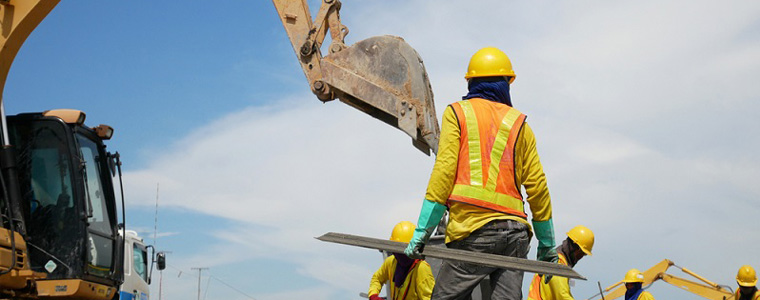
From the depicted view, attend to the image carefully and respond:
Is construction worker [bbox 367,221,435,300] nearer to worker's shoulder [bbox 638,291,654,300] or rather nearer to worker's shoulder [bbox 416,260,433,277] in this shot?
worker's shoulder [bbox 416,260,433,277]

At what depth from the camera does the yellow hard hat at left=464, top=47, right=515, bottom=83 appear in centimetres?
526

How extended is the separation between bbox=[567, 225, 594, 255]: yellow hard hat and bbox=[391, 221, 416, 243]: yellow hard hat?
1840 millimetres

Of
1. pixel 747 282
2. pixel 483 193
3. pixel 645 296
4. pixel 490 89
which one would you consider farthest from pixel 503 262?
pixel 747 282

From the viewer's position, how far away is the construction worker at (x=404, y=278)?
8695 mm

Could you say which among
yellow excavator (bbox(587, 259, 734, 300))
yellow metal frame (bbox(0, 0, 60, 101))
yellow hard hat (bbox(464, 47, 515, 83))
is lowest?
yellow excavator (bbox(587, 259, 734, 300))

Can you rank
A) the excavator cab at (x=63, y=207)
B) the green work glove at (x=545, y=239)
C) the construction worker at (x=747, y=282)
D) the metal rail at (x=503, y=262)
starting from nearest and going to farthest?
the metal rail at (x=503, y=262) → the green work glove at (x=545, y=239) → the excavator cab at (x=63, y=207) → the construction worker at (x=747, y=282)

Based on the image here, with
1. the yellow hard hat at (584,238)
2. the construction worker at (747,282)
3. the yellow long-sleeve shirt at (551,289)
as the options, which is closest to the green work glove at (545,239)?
the yellow long-sleeve shirt at (551,289)

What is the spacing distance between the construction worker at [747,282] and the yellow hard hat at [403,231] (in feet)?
17.5

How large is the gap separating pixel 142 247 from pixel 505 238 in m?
12.1

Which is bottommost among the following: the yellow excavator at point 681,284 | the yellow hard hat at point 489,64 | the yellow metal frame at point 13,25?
the yellow excavator at point 681,284

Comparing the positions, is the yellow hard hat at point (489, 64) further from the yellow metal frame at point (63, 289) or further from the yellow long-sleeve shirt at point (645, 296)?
the yellow long-sleeve shirt at point (645, 296)

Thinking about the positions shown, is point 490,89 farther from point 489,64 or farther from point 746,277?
point 746,277

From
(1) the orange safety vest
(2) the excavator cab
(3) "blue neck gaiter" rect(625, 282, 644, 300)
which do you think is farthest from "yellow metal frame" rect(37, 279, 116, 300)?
(3) "blue neck gaiter" rect(625, 282, 644, 300)

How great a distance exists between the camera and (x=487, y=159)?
4.97 m
